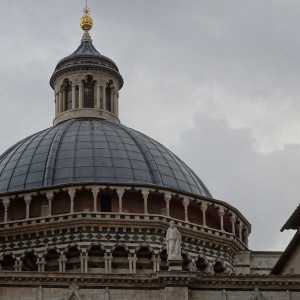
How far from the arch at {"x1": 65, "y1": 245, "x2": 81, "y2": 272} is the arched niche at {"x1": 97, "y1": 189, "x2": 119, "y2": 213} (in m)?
2.39

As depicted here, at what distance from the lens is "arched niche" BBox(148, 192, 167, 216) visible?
54688 mm

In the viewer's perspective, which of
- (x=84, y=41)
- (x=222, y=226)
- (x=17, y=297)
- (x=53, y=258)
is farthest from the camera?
(x=84, y=41)

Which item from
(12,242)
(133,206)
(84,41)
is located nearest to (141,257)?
(133,206)

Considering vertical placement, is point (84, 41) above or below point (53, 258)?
above

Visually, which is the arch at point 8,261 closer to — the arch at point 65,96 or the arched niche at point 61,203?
the arched niche at point 61,203

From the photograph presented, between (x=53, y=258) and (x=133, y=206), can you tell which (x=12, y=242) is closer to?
(x=53, y=258)

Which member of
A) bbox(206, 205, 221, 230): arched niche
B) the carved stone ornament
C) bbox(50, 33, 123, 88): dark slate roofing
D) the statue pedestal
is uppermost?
bbox(50, 33, 123, 88): dark slate roofing

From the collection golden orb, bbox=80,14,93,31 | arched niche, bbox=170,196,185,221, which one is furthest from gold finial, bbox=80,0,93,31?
arched niche, bbox=170,196,185,221

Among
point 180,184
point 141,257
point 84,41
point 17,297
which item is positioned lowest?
point 17,297

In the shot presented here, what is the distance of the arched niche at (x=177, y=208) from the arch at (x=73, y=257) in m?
5.36

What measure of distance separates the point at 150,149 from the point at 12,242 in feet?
32.0

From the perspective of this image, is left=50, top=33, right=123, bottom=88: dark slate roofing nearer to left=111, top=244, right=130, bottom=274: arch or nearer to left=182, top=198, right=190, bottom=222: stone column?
left=182, top=198, right=190, bottom=222: stone column

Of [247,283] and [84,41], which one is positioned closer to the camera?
[247,283]

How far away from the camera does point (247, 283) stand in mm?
41750
